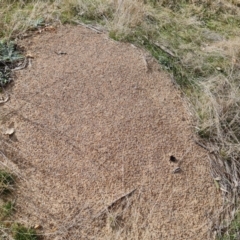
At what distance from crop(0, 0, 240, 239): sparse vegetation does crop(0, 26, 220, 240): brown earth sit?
0.18 m

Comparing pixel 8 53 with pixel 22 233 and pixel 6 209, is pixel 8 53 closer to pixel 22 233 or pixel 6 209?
pixel 6 209

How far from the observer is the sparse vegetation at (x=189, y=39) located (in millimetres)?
3041

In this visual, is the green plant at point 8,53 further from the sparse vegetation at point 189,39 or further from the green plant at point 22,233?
the green plant at point 22,233

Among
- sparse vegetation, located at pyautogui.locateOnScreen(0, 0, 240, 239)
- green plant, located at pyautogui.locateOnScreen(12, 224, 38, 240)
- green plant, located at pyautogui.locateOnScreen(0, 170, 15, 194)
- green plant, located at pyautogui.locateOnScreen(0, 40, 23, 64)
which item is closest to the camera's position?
green plant, located at pyautogui.locateOnScreen(12, 224, 38, 240)

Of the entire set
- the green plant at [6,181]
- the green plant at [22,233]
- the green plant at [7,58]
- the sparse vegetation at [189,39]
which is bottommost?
the green plant at [22,233]

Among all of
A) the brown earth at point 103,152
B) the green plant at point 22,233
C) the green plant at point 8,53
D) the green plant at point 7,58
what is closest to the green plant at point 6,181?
the brown earth at point 103,152

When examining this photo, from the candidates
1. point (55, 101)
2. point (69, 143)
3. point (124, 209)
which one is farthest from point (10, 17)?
point (124, 209)

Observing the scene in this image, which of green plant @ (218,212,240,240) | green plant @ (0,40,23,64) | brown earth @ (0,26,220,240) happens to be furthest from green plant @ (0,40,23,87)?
green plant @ (218,212,240,240)

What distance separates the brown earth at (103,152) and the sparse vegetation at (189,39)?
0.18 meters

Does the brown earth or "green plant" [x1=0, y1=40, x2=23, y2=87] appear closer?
the brown earth

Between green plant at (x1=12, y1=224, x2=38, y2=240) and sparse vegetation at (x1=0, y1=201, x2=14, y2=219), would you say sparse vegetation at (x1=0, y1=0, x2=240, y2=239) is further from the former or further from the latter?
green plant at (x1=12, y1=224, x2=38, y2=240)

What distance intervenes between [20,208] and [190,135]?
1.50 metres

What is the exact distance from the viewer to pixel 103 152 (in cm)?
273

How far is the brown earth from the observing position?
2434mm
